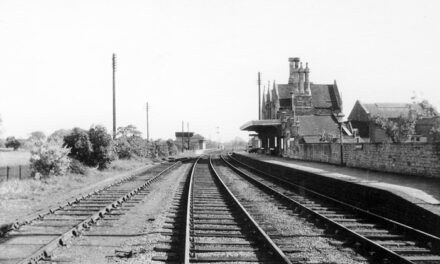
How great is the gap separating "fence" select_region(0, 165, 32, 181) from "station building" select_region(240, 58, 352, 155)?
25.0 m

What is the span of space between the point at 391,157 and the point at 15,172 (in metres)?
18.8

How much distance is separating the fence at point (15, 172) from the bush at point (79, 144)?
15.0ft

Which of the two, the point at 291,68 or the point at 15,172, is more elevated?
the point at 291,68

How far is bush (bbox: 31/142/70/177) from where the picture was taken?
20.7 meters

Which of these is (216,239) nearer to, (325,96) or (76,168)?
(76,168)

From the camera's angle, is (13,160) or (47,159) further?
(13,160)

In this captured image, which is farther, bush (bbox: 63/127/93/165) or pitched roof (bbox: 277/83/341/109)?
pitched roof (bbox: 277/83/341/109)

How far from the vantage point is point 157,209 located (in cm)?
1184

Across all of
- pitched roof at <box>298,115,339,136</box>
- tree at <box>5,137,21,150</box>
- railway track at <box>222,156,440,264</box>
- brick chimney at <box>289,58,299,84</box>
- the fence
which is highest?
brick chimney at <box>289,58,299,84</box>

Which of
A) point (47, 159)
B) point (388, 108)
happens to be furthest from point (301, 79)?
point (47, 159)

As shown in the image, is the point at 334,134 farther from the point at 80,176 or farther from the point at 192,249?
the point at 192,249

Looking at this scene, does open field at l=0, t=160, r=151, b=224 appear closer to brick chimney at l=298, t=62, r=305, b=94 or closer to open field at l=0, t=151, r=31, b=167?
open field at l=0, t=151, r=31, b=167

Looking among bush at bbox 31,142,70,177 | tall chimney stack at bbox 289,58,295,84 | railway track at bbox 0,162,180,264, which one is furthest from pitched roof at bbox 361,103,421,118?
railway track at bbox 0,162,180,264

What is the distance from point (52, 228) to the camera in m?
9.08
